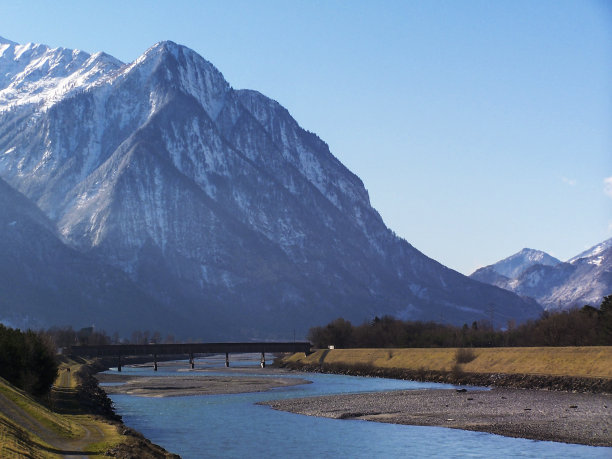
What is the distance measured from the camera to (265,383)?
17888 cm

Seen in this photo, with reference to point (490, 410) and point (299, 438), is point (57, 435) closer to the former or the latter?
point (299, 438)

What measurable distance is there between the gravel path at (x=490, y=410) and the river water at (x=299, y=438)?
356 cm

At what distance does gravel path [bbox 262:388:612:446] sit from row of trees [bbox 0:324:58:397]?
105 ft

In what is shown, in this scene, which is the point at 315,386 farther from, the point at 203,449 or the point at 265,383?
the point at 203,449

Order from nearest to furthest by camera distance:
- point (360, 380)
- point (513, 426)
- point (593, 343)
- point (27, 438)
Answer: point (27, 438)
point (513, 426)
point (593, 343)
point (360, 380)

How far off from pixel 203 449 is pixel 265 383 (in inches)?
3889

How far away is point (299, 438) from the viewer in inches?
3460

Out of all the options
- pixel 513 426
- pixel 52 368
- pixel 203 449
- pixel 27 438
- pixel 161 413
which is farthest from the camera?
pixel 161 413

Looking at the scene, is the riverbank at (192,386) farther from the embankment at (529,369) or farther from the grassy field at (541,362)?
the grassy field at (541,362)

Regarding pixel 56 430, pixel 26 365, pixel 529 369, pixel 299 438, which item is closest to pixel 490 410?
pixel 299 438

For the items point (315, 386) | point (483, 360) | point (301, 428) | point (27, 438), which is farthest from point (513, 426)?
point (483, 360)

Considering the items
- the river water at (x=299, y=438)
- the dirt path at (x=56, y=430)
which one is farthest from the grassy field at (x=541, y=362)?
the dirt path at (x=56, y=430)

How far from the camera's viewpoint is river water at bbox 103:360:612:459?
254 feet

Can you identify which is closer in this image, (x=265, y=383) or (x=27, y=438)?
(x=27, y=438)
